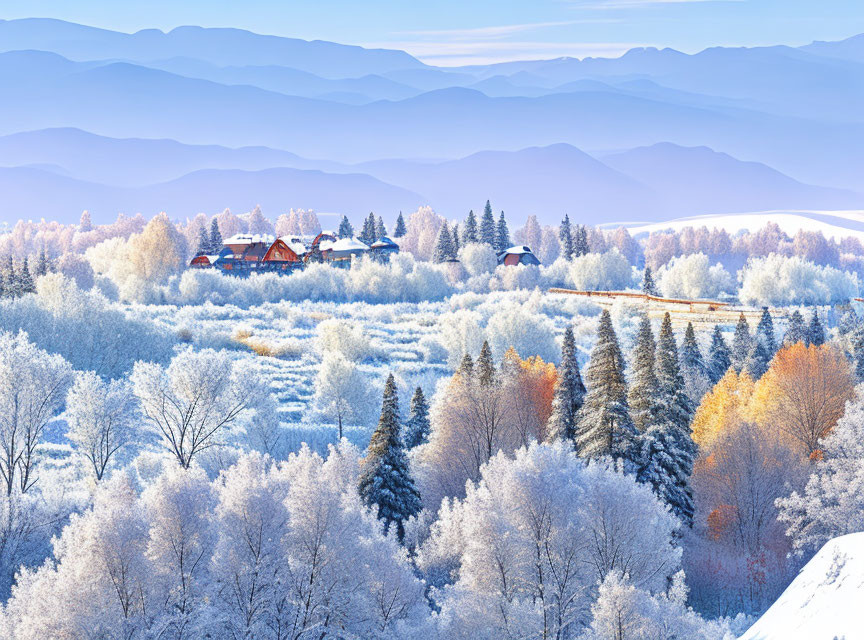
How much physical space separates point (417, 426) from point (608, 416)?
46.2 feet

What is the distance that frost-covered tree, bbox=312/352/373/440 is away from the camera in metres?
63.9

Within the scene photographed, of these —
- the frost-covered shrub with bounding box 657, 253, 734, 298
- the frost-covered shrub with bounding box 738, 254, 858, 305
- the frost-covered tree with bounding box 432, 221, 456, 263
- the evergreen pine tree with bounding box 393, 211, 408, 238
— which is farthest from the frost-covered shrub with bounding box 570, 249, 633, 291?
the evergreen pine tree with bounding box 393, 211, 408, 238

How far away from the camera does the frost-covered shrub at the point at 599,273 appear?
459ft

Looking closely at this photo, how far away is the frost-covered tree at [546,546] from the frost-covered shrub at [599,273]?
105115mm

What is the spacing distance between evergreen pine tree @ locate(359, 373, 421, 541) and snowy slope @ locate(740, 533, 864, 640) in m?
23.4

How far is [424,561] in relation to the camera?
124 ft

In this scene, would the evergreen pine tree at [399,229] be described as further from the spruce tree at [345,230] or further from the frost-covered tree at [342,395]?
the frost-covered tree at [342,395]

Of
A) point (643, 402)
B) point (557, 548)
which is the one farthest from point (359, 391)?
point (557, 548)

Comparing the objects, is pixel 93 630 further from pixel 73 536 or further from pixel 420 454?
pixel 420 454

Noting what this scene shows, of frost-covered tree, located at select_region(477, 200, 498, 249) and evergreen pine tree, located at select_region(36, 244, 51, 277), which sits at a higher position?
frost-covered tree, located at select_region(477, 200, 498, 249)

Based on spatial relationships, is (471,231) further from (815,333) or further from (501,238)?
(815,333)

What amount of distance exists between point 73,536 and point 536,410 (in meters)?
30.1

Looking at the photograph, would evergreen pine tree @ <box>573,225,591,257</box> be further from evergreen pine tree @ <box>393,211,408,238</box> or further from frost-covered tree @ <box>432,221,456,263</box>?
evergreen pine tree @ <box>393,211,408,238</box>

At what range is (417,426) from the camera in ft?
173
